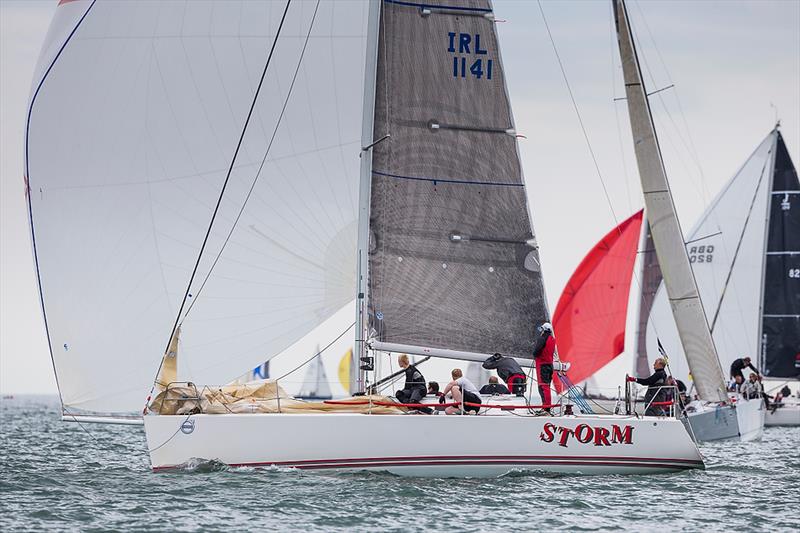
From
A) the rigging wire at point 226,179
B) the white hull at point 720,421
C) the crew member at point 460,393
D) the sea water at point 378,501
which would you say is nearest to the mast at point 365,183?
the rigging wire at point 226,179

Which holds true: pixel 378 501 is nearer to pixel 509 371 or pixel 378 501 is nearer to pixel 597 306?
pixel 509 371

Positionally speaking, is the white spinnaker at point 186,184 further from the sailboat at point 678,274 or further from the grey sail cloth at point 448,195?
the sailboat at point 678,274

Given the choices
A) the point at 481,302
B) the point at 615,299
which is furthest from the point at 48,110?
the point at 615,299

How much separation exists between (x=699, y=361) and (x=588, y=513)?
13310mm

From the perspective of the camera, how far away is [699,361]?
88.9 ft

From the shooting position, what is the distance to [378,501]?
582 inches

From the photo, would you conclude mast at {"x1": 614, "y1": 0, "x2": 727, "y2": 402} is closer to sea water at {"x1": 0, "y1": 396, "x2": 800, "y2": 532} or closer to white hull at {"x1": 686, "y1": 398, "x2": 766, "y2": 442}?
white hull at {"x1": 686, "y1": 398, "x2": 766, "y2": 442}

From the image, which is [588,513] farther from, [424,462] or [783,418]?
[783,418]

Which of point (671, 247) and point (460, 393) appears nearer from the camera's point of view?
point (460, 393)

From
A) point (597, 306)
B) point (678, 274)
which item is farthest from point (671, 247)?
point (597, 306)

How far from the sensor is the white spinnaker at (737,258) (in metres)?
40.5

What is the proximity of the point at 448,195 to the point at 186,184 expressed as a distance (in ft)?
12.6

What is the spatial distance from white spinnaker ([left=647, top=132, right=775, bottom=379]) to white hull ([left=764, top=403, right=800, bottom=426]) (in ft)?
7.27

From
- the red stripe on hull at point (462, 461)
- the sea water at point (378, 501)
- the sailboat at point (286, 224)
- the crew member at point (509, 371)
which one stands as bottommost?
the sea water at point (378, 501)
